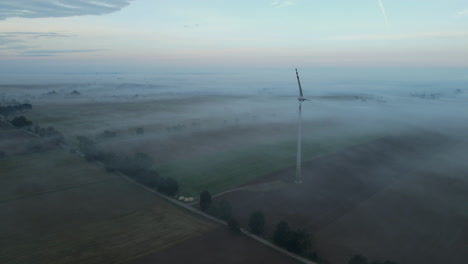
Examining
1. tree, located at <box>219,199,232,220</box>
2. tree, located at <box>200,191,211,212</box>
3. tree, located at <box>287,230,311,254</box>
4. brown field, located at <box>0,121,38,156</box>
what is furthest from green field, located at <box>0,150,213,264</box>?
brown field, located at <box>0,121,38,156</box>

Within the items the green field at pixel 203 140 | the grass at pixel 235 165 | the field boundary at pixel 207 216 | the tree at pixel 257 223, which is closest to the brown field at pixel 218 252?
the field boundary at pixel 207 216

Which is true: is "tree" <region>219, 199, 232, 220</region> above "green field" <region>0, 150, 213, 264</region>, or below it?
above

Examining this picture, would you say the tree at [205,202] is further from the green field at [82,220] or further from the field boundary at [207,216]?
the green field at [82,220]

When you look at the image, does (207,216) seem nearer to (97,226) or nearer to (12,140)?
(97,226)

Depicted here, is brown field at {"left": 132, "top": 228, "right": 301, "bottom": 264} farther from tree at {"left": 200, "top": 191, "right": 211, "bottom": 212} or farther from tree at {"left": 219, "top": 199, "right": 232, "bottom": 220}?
tree at {"left": 200, "top": 191, "right": 211, "bottom": 212}

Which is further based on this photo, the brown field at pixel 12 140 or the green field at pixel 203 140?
the brown field at pixel 12 140

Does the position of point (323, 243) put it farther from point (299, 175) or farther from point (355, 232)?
point (299, 175)
